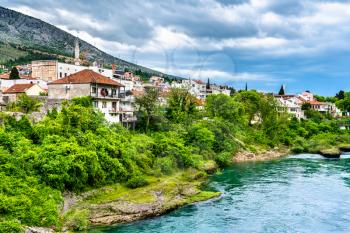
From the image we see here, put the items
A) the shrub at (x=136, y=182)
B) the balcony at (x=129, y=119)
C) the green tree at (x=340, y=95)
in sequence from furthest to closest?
the green tree at (x=340, y=95)
the balcony at (x=129, y=119)
the shrub at (x=136, y=182)

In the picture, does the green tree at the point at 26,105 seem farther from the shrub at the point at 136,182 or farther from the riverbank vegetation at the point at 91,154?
the shrub at the point at 136,182

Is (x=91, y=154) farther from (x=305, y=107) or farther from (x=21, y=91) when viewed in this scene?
(x=305, y=107)

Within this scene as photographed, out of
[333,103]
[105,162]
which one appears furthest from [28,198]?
[333,103]

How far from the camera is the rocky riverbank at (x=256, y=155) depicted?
61241 millimetres

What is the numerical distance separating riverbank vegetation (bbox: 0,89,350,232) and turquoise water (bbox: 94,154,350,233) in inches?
116

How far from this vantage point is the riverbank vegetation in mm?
25203

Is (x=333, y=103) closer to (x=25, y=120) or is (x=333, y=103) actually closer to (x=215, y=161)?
(x=215, y=161)

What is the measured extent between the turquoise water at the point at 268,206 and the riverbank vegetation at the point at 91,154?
2955 millimetres

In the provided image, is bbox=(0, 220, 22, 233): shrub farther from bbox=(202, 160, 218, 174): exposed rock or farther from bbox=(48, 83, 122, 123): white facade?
bbox=(202, 160, 218, 174): exposed rock

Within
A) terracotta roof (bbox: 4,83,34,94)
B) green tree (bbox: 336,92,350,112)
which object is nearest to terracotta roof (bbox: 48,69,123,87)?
terracotta roof (bbox: 4,83,34,94)

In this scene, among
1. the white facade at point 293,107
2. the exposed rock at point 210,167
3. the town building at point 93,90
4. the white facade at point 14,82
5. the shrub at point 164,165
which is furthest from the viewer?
the white facade at point 293,107

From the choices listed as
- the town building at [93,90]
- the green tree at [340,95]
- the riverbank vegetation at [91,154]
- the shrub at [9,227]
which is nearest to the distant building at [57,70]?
the riverbank vegetation at [91,154]

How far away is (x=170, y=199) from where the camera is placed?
32.6 m

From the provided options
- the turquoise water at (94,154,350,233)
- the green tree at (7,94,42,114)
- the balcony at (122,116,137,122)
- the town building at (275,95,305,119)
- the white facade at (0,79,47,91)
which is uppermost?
the white facade at (0,79,47,91)
